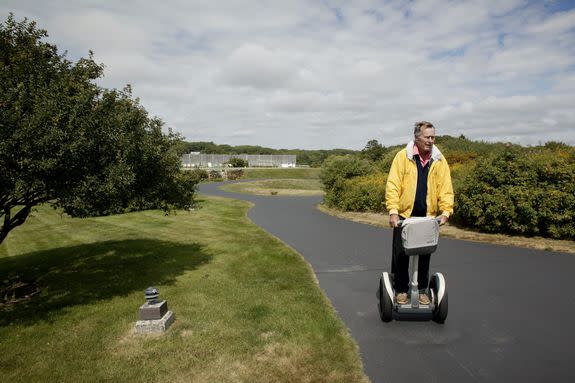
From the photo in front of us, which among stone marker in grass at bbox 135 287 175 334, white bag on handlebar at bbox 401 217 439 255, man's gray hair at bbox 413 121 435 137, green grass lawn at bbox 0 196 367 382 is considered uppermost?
man's gray hair at bbox 413 121 435 137

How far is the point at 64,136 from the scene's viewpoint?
16.9 feet

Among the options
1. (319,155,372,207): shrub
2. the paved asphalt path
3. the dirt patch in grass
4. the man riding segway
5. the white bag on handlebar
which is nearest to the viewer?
the paved asphalt path

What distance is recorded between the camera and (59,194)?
5.41m

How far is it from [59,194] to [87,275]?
3.44 metres

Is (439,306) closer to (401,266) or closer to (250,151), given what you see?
(401,266)

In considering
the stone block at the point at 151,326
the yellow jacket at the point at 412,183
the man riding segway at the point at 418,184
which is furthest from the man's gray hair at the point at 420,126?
the stone block at the point at 151,326

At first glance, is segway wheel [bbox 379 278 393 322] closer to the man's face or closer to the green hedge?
the man's face

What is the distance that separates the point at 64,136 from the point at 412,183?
5.08 meters

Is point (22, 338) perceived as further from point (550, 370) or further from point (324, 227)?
point (324, 227)

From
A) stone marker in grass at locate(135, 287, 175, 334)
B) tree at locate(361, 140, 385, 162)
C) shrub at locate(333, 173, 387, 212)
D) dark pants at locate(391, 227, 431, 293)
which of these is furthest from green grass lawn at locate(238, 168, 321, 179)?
dark pants at locate(391, 227, 431, 293)

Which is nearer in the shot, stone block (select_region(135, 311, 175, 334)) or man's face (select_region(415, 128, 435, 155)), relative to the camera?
man's face (select_region(415, 128, 435, 155))

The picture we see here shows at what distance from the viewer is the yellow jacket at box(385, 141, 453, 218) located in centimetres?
457

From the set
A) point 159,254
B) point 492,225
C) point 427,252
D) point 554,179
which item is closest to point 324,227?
point 492,225

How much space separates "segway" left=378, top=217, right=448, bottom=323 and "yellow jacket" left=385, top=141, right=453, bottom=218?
1.08 feet
